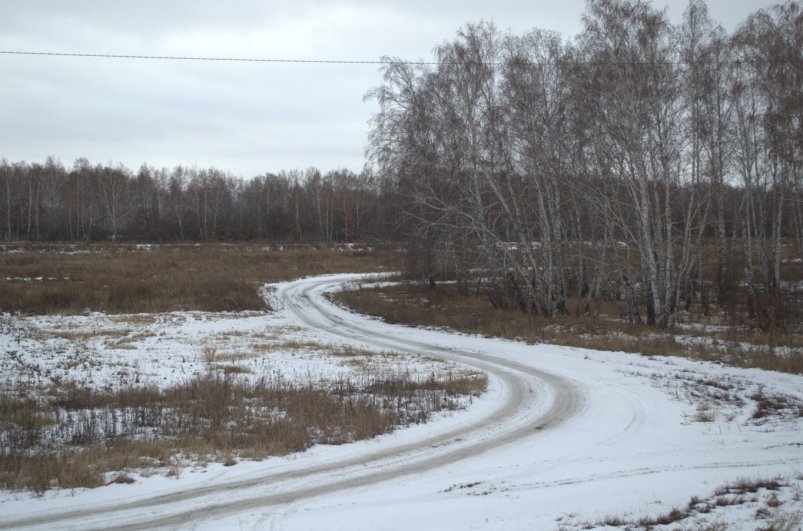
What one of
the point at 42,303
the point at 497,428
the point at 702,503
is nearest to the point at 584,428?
the point at 497,428

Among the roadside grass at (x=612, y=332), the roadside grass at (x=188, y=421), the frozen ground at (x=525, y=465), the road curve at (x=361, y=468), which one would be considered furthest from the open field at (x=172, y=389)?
the roadside grass at (x=612, y=332)

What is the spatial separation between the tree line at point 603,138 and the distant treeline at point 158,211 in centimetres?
4356

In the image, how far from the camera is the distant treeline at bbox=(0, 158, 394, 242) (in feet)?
255

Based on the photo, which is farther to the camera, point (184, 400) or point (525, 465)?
point (184, 400)

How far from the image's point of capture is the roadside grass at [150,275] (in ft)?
95.2

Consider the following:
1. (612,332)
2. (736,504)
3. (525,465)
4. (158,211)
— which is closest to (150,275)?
(612,332)

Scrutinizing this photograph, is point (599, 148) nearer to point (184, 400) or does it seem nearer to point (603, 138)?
point (603, 138)

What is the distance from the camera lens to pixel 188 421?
30.5 feet

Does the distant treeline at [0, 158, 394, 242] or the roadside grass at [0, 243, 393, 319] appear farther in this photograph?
the distant treeline at [0, 158, 394, 242]

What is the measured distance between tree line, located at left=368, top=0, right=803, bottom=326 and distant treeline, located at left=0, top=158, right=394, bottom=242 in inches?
1715

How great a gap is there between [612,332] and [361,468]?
14.6m

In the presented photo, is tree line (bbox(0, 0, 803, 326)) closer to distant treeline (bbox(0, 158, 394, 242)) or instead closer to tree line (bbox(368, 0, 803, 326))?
tree line (bbox(368, 0, 803, 326))

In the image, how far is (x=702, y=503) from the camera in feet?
18.8

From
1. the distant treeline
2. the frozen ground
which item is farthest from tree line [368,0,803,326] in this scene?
the distant treeline
